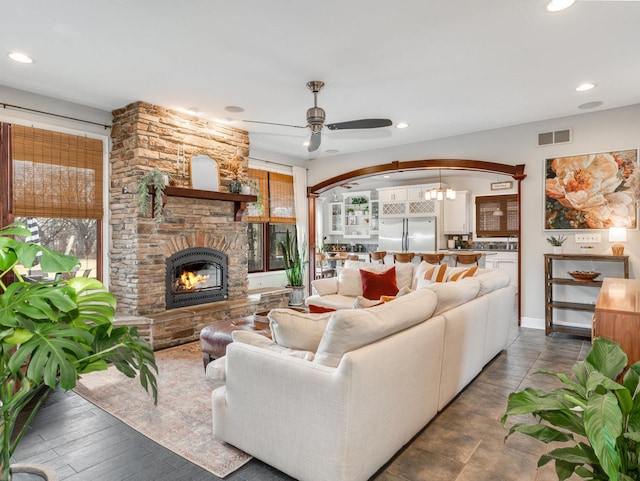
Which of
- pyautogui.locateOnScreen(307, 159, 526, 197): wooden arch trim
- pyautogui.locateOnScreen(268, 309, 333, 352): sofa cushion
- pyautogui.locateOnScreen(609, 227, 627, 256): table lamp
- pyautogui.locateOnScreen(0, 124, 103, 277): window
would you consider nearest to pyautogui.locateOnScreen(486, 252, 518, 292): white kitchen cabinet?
pyautogui.locateOnScreen(307, 159, 526, 197): wooden arch trim

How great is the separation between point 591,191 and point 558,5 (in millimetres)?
3263

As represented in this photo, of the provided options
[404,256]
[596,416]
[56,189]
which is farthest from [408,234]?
[596,416]

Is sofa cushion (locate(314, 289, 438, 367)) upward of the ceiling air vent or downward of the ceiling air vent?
downward

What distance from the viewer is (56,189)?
4441 mm

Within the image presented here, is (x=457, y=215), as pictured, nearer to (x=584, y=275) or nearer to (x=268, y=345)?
(x=584, y=275)

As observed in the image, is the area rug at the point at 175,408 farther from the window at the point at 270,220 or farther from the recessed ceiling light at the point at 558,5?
the recessed ceiling light at the point at 558,5

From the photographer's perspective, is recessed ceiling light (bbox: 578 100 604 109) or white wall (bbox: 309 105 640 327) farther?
white wall (bbox: 309 105 640 327)

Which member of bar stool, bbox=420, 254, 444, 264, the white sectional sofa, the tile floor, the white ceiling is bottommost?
the tile floor

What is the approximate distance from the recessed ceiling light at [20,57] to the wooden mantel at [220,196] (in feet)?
5.71

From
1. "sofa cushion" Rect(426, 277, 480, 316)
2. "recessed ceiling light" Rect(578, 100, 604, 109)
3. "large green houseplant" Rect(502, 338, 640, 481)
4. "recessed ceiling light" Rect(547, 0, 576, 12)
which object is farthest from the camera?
"recessed ceiling light" Rect(578, 100, 604, 109)

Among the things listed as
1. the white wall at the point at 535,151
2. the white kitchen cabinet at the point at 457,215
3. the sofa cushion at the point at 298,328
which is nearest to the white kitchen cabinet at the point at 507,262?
the white kitchen cabinet at the point at 457,215

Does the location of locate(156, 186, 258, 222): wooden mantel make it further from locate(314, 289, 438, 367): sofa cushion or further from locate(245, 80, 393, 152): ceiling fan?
locate(314, 289, 438, 367): sofa cushion

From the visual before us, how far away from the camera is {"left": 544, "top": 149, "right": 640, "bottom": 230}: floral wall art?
490 cm

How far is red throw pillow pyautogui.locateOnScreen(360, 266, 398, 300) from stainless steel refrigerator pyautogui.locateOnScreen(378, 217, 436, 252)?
3645 millimetres
